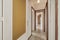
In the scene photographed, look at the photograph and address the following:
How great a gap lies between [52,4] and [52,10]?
146mm
